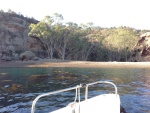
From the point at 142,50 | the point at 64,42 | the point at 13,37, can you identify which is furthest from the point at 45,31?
the point at 142,50

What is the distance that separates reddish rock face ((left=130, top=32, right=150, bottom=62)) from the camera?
56469 millimetres

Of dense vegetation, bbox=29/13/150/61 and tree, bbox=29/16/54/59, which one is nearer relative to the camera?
tree, bbox=29/16/54/59

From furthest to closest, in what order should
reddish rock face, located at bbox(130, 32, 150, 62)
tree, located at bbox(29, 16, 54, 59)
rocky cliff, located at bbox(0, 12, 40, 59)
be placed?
reddish rock face, located at bbox(130, 32, 150, 62), rocky cliff, located at bbox(0, 12, 40, 59), tree, located at bbox(29, 16, 54, 59)

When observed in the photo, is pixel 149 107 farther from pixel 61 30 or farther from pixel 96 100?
pixel 61 30

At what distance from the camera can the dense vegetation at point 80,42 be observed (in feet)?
176

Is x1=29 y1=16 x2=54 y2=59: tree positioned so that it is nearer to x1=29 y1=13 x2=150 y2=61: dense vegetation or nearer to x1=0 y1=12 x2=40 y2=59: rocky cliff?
x1=29 y1=13 x2=150 y2=61: dense vegetation

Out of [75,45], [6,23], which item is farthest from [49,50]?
[6,23]

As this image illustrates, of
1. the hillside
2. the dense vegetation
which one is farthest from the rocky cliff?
the dense vegetation

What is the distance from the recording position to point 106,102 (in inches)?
223

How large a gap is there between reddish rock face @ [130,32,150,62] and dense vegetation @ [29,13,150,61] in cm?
142

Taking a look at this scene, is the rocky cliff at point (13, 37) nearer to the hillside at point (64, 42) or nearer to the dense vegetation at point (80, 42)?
the hillside at point (64, 42)

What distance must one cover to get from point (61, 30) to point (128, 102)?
139 ft

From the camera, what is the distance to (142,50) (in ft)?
185

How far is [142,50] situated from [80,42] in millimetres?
14731
